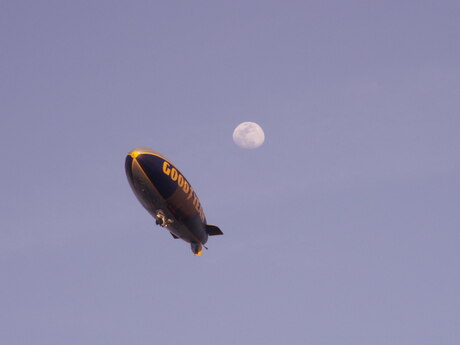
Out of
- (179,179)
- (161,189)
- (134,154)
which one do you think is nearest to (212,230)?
(179,179)

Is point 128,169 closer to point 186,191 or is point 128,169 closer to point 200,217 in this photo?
point 186,191

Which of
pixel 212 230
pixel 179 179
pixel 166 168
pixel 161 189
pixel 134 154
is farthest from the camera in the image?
pixel 212 230

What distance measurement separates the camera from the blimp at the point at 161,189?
7394cm

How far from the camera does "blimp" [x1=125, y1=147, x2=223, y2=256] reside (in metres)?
73.9

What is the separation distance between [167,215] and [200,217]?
8113 mm

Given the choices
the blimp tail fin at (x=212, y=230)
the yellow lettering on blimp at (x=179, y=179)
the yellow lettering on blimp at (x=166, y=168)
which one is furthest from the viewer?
the blimp tail fin at (x=212, y=230)

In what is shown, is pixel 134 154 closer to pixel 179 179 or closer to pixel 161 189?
pixel 161 189

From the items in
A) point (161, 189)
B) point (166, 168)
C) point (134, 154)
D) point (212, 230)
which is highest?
point (212, 230)

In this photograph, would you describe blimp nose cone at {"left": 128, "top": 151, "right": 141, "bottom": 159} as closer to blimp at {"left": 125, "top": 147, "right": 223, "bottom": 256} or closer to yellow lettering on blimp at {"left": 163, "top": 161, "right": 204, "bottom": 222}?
blimp at {"left": 125, "top": 147, "right": 223, "bottom": 256}

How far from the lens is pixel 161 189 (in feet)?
245

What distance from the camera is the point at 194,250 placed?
3612 inches

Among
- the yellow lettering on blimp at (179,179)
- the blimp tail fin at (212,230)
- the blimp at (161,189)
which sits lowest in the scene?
the blimp at (161,189)

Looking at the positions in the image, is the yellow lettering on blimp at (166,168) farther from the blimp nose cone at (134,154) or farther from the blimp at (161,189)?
the blimp nose cone at (134,154)

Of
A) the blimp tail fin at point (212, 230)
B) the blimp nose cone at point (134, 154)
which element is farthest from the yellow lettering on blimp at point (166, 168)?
the blimp tail fin at point (212, 230)
